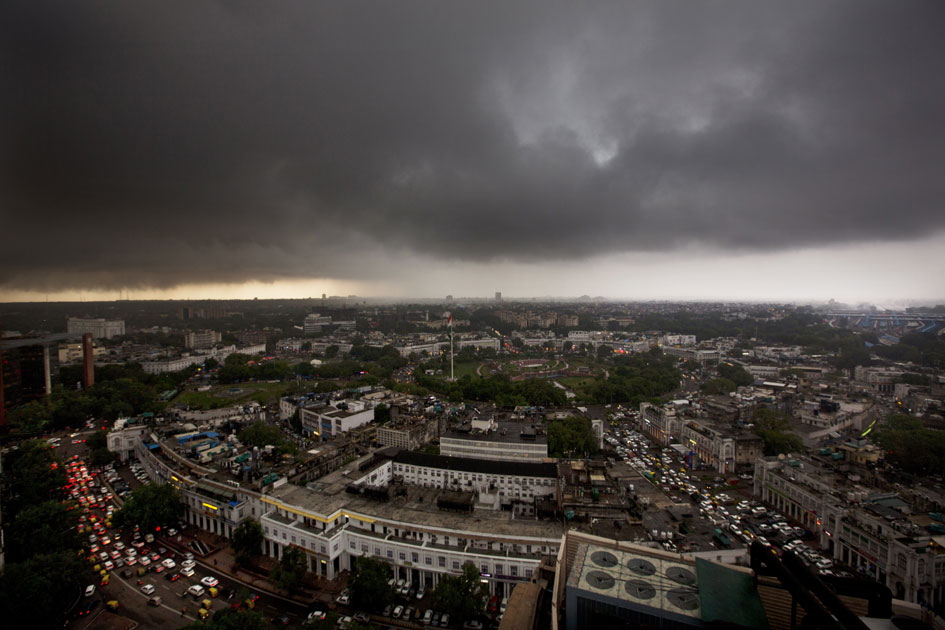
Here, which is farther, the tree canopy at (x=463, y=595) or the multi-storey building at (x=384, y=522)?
the multi-storey building at (x=384, y=522)

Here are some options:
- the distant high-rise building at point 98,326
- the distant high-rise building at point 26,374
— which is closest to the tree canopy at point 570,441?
the distant high-rise building at point 26,374

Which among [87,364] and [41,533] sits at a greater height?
[87,364]

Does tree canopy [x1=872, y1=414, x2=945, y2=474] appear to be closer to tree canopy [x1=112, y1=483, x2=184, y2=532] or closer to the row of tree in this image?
tree canopy [x1=112, y1=483, x2=184, y2=532]

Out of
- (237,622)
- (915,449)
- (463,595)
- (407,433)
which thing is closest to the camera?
(237,622)

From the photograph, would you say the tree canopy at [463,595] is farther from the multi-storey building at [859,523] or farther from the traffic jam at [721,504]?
the multi-storey building at [859,523]

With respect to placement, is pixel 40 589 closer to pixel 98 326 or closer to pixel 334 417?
pixel 334 417

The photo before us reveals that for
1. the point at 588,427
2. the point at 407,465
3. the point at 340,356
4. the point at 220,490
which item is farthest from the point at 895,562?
the point at 340,356

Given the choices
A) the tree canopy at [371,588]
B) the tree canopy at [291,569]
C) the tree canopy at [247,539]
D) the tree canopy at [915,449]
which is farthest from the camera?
the tree canopy at [915,449]

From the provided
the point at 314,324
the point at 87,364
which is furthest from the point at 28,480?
the point at 314,324

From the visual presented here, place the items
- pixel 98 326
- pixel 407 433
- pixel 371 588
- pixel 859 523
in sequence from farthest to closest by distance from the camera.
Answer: pixel 98 326
pixel 407 433
pixel 859 523
pixel 371 588
